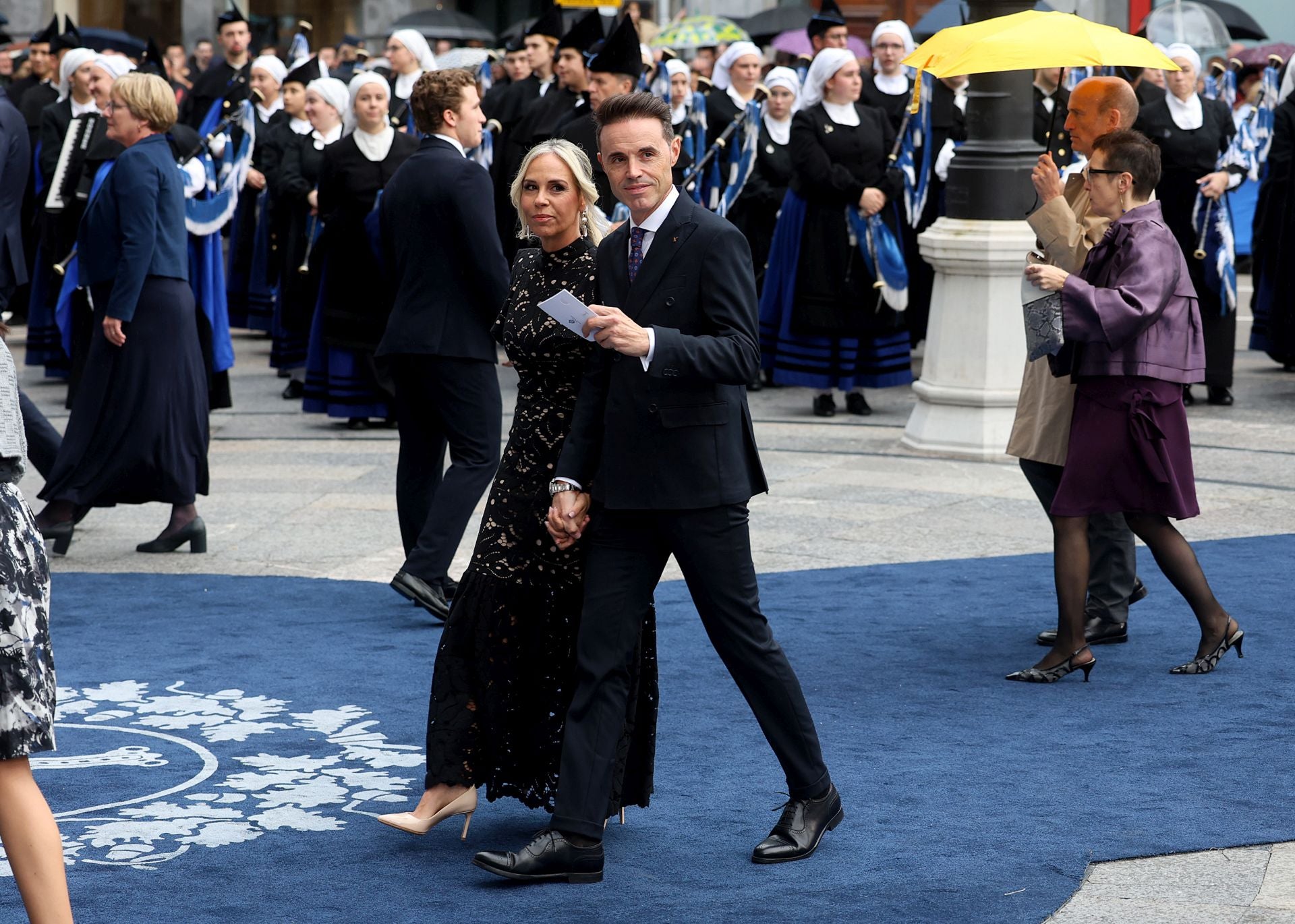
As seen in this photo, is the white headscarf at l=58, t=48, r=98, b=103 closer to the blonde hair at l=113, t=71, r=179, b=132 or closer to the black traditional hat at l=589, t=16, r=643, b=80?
the black traditional hat at l=589, t=16, r=643, b=80

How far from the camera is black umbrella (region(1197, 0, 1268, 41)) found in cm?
2197

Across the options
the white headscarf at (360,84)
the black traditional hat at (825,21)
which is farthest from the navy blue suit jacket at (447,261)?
the black traditional hat at (825,21)

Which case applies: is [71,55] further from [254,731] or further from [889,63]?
[254,731]

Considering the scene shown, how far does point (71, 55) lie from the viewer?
13.3 metres

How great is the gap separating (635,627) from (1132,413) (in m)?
2.23

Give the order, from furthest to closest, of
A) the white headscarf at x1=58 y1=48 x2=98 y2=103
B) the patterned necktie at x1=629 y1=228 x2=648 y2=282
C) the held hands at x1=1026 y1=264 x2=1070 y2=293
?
the white headscarf at x1=58 y1=48 x2=98 y2=103 < the held hands at x1=1026 y1=264 x2=1070 y2=293 < the patterned necktie at x1=629 y1=228 x2=648 y2=282

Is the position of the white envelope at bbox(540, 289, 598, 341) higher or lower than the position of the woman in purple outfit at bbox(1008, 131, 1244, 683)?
higher

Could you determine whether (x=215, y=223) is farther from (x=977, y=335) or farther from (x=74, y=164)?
(x=977, y=335)

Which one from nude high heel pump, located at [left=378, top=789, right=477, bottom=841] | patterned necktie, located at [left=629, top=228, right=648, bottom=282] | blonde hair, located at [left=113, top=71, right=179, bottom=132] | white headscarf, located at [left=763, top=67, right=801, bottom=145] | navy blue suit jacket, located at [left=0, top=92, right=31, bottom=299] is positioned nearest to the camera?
patterned necktie, located at [left=629, top=228, right=648, bottom=282]

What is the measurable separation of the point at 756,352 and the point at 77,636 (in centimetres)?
332

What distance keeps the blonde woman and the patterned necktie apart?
0.51ft

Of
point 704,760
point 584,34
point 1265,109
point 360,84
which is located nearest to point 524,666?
point 704,760

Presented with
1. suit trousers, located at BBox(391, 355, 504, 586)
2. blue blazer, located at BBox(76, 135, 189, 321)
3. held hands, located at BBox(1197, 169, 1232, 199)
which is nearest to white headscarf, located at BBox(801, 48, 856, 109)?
held hands, located at BBox(1197, 169, 1232, 199)

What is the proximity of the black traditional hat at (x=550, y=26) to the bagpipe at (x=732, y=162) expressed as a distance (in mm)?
2065
